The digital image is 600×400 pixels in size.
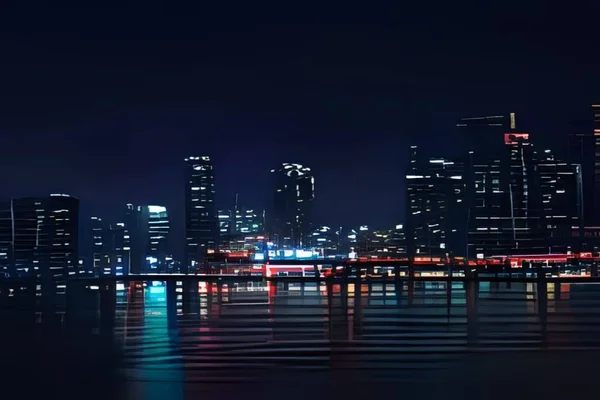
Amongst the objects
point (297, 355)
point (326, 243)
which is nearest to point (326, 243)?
point (326, 243)

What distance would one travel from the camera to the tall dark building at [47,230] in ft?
53.5

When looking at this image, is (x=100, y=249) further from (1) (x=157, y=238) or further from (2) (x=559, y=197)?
(2) (x=559, y=197)

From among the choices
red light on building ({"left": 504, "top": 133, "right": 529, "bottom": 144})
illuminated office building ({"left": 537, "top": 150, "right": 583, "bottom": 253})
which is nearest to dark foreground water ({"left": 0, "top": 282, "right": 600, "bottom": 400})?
red light on building ({"left": 504, "top": 133, "right": 529, "bottom": 144})

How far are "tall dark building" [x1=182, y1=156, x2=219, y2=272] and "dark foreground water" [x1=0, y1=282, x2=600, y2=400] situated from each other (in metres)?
6.94

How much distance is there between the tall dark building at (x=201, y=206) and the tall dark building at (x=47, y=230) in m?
3.91

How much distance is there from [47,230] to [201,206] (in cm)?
560

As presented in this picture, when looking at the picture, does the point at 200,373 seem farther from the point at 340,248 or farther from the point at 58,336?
the point at 340,248

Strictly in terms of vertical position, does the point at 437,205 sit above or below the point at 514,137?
below

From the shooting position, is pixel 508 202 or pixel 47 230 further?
pixel 508 202

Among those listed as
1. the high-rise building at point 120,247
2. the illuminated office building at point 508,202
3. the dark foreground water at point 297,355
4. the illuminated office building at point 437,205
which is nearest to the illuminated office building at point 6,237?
the high-rise building at point 120,247

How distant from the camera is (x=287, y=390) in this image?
641 centimetres

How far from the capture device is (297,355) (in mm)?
8664

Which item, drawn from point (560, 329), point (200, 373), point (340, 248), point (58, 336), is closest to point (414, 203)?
point (340, 248)

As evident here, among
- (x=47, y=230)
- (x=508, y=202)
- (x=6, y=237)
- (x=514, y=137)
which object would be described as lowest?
(x=6, y=237)
